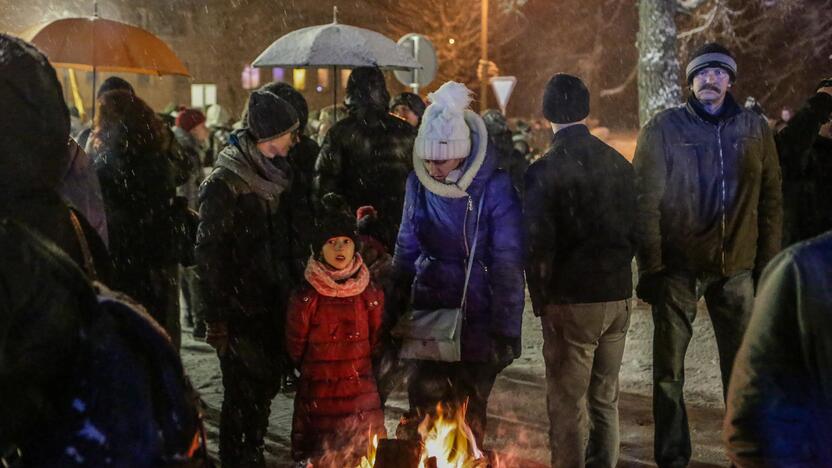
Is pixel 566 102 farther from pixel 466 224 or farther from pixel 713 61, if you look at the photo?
pixel 713 61

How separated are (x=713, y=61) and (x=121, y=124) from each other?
3649 mm

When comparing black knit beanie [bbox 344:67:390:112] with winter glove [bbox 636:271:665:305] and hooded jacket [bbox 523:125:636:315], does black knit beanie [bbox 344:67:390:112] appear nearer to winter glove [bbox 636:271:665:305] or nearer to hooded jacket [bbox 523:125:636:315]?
hooded jacket [bbox 523:125:636:315]

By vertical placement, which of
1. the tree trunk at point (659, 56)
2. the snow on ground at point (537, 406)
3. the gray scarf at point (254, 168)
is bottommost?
the snow on ground at point (537, 406)

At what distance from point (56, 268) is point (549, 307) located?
12.2ft

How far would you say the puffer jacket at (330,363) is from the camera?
5.08 meters

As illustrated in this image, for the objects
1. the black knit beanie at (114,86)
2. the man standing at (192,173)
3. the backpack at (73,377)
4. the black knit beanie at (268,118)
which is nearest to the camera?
the backpack at (73,377)

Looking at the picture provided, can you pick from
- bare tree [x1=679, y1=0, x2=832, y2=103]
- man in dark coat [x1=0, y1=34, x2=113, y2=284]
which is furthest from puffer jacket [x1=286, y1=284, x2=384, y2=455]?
bare tree [x1=679, y1=0, x2=832, y2=103]

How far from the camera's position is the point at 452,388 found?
520cm

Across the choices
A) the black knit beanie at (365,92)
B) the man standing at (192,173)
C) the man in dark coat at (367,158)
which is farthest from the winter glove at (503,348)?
the man standing at (192,173)

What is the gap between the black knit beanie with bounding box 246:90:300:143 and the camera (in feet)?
17.6

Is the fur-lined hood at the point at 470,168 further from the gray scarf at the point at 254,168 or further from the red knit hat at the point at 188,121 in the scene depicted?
the red knit hat at the point at 188,121

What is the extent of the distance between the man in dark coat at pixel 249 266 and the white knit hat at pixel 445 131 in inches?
35.1

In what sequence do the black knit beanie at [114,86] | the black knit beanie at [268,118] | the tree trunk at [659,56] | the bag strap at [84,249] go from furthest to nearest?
the tree trunk at [659,56], the black knit beanie at [114,86], the black knit beanie at [268,118], the bag strap at [84,249]

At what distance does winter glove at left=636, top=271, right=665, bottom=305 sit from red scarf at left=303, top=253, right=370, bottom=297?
1.66 m
